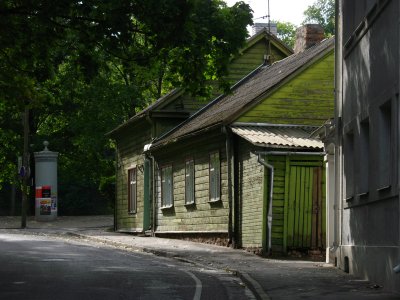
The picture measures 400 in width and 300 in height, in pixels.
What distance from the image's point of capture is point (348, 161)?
19359 millimetres

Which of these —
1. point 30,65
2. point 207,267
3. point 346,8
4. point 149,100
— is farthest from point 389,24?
point 149,100

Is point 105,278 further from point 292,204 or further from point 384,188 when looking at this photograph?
point 292,204

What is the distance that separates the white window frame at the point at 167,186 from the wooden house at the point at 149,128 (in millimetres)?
999

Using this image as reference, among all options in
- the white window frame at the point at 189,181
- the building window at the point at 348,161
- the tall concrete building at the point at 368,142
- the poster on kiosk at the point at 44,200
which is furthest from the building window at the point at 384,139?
the poster on kiosk at the point at 44,200

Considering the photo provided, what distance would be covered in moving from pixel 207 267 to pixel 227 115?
7.23m

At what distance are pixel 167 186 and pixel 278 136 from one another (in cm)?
881

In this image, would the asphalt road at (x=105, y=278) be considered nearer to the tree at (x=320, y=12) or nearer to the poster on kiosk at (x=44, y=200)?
the poster on kiosk at (x=44, y=200)

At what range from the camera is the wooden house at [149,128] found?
1368 inches

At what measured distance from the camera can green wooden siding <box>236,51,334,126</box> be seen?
89.2 ft

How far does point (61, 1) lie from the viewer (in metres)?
16.9

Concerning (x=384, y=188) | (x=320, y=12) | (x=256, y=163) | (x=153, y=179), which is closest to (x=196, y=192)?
(x=153, y=179)

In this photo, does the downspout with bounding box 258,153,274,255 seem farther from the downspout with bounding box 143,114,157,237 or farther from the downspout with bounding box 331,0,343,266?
the downspout with bounding box 143,114,157,237

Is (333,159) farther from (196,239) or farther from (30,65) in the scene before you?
(196,239)

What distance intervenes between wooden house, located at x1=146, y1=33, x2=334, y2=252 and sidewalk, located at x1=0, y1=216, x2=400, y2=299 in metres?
0.93
